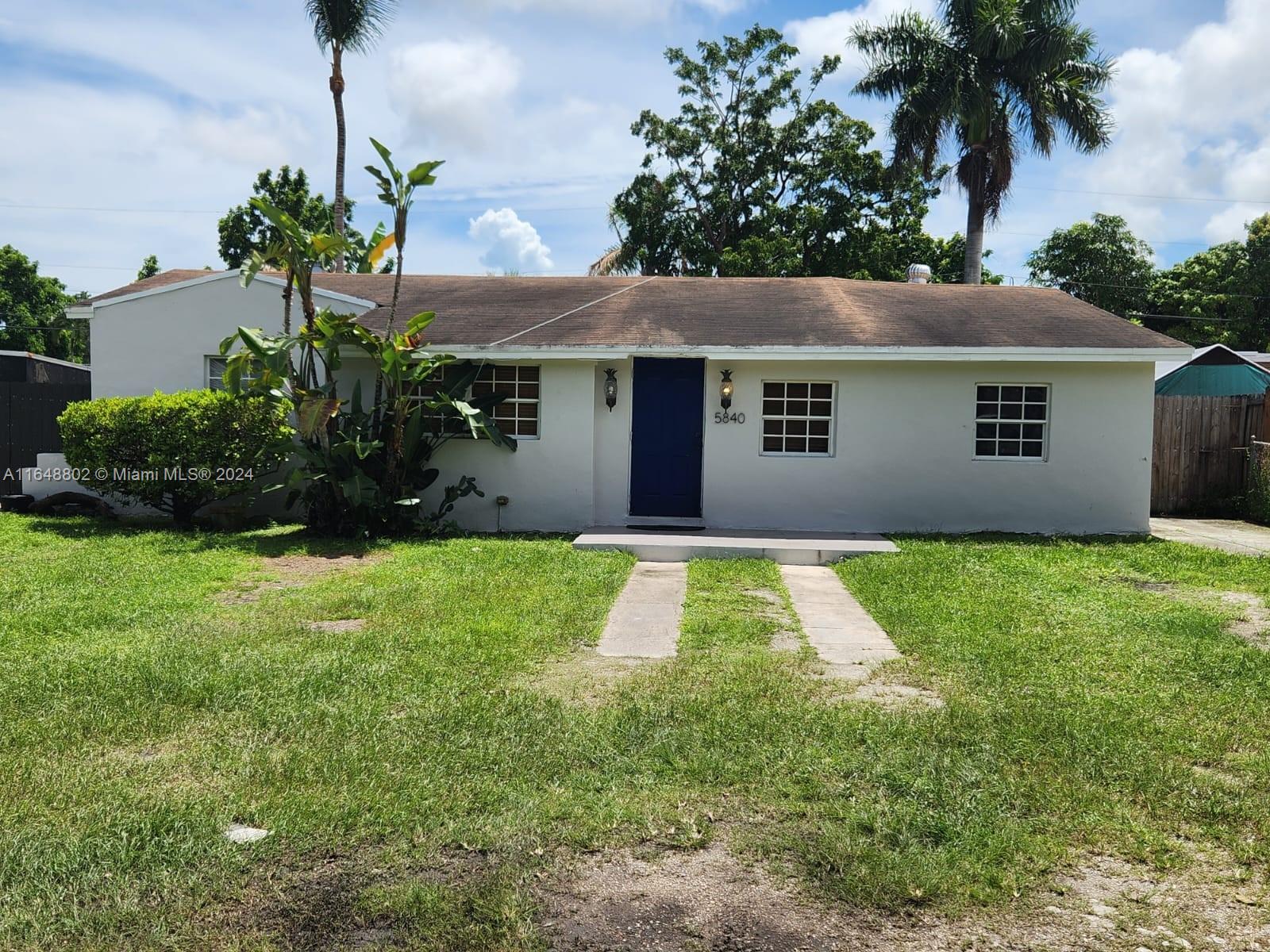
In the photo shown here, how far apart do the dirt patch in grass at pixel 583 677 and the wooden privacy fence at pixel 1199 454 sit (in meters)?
11.7

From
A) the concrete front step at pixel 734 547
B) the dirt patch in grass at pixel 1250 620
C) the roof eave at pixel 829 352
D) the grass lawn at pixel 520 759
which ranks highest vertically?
the roof eave at pixel 829 352

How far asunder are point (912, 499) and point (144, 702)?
30.7 feet

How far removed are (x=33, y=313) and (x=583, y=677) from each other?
54095 mm

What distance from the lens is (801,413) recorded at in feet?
39.4

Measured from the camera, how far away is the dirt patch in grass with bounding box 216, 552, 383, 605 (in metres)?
7.68

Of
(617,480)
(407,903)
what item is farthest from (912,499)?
(407,903)

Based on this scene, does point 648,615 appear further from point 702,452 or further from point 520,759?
point 702,452

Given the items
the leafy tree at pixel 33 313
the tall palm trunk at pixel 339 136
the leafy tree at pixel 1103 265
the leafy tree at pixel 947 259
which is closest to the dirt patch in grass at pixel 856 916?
the tall palm trunk at pixel 339 136

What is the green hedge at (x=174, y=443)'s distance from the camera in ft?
36.7

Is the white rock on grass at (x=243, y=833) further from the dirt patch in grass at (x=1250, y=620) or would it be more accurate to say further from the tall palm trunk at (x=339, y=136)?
the tall palm trunk at (x=339, y=136)

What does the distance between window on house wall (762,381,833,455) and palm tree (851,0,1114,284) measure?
14.5 m

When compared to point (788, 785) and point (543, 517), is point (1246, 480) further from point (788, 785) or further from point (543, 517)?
point (788, 785)

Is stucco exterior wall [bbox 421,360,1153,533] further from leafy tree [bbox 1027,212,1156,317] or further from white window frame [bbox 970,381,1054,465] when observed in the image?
leafy tree [bbox 1027,212,1156,317]

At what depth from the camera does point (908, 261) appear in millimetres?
30422
